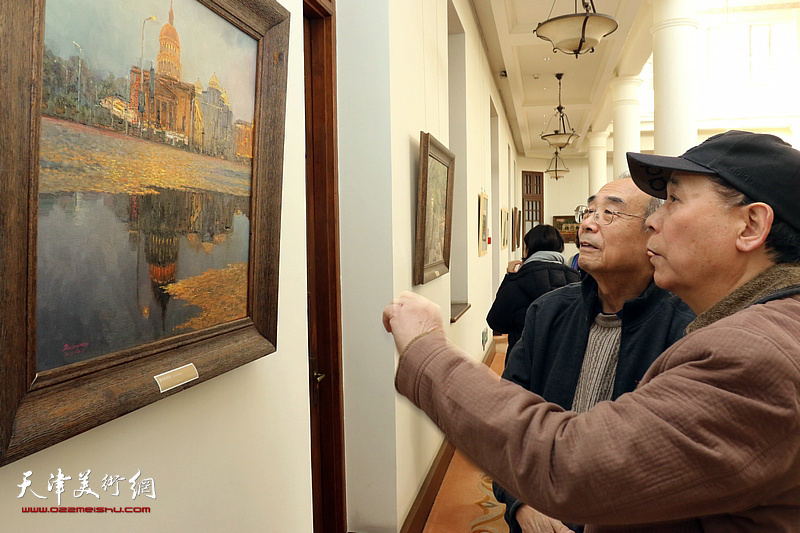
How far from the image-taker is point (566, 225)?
960 inches

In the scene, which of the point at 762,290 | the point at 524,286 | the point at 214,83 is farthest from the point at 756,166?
the point at 524,286

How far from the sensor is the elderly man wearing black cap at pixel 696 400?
1095 mm

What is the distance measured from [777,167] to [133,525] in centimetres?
162

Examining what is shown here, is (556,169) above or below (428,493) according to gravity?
above

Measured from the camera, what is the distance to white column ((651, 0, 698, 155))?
22.1 ft

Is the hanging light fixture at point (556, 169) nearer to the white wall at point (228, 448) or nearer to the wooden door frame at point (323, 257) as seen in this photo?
the wooden door frame at point (323, 257)

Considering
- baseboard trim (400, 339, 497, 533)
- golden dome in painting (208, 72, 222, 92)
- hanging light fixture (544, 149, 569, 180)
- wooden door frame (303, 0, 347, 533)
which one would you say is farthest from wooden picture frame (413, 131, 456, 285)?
hanging light fixture (544, 149, 569, 180)

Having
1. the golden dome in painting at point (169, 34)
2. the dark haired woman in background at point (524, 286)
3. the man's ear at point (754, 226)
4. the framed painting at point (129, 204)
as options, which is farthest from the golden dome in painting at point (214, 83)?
the dark haired woman in background at point (524, 286)

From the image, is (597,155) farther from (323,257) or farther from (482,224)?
(323,257)

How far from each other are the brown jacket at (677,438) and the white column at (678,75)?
612 centimetres

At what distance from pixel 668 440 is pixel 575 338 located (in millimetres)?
1295

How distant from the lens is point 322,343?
362cm

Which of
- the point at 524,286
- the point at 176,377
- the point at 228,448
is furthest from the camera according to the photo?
the point at 524,286
